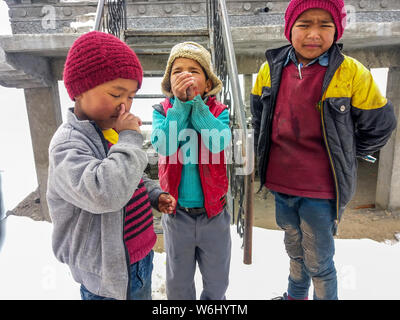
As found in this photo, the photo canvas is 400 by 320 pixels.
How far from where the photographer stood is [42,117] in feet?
16.8

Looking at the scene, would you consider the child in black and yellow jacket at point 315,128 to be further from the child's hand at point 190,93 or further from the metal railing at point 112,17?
the metal railing at point 112,17

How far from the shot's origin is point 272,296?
2.19m

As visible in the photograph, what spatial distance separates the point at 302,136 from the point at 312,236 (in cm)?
61

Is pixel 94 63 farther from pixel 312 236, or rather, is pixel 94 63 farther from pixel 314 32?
pixel 312 236

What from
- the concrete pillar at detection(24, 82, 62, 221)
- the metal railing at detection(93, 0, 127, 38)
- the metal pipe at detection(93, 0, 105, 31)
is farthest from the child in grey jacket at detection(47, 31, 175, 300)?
the concrete pillar at detection(24, 82, 62, 221)

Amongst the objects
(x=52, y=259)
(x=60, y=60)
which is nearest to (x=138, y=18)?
(x=60, y=60)

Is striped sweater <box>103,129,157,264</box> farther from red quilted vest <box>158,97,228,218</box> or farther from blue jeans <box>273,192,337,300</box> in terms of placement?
blue jeans <box>273,192,337,300</box>

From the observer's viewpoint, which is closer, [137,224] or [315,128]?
[137,224]

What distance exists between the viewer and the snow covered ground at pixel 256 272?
222 cm

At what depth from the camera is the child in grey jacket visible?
93 cm

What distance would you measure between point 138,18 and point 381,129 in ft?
21.1

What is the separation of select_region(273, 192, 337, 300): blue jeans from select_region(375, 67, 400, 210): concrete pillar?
16.4 ft

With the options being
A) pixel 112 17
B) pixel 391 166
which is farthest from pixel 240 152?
pixel 391 166

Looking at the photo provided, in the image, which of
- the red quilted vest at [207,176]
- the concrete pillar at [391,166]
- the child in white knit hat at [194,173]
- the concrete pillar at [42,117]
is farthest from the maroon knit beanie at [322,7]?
the concrete pillar at [391,166]
